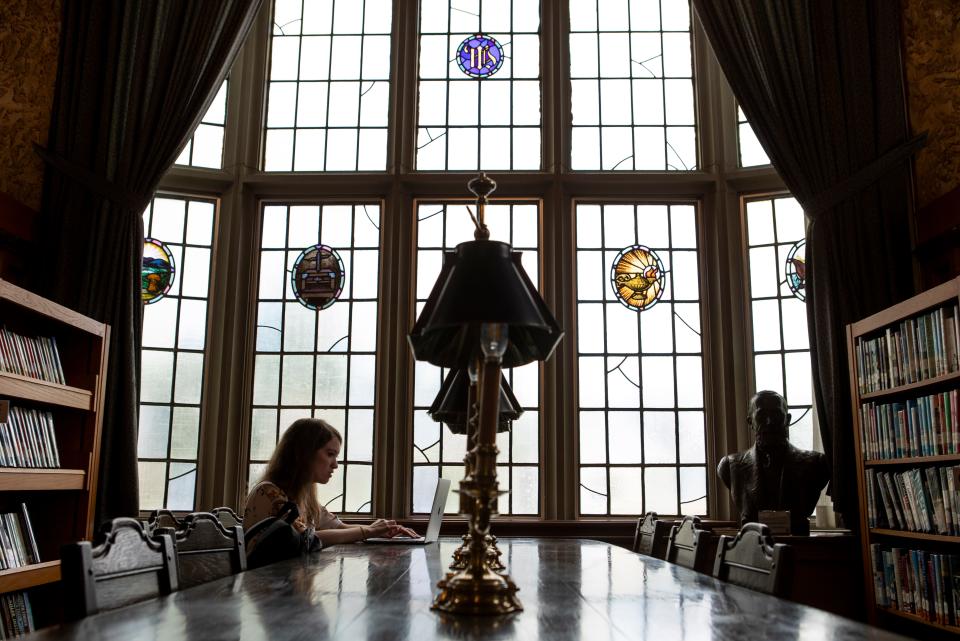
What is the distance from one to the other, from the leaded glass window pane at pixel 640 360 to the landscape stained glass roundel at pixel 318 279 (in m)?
1.52

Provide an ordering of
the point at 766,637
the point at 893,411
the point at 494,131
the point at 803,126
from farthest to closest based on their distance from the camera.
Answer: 1. the point at 494,131
2. the point at 803,126
3. the point at 893,411
4. the point at 766,637

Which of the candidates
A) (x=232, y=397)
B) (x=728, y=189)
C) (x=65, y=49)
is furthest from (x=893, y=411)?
(x=65, y=49)

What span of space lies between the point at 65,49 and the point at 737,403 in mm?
4431

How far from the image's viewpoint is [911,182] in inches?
172

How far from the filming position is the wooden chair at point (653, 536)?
10.6ft

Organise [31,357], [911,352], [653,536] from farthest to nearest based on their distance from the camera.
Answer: [31,357] < [911,352] < [653,536]

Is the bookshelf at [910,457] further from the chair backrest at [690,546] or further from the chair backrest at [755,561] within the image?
the chair backrest at [755,561]

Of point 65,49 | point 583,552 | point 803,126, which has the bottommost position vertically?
point 583,552

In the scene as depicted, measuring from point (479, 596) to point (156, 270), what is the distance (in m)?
4.33

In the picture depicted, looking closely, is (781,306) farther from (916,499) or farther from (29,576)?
(29,576)

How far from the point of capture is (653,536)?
10.8 ft

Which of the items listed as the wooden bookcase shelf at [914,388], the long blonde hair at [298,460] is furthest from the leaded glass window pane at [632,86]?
the long blonde hair at [298,460]

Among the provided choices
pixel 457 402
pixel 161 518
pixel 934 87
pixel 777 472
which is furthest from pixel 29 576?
pixel 934 87

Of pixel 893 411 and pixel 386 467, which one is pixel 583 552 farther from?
pixel 386 467
